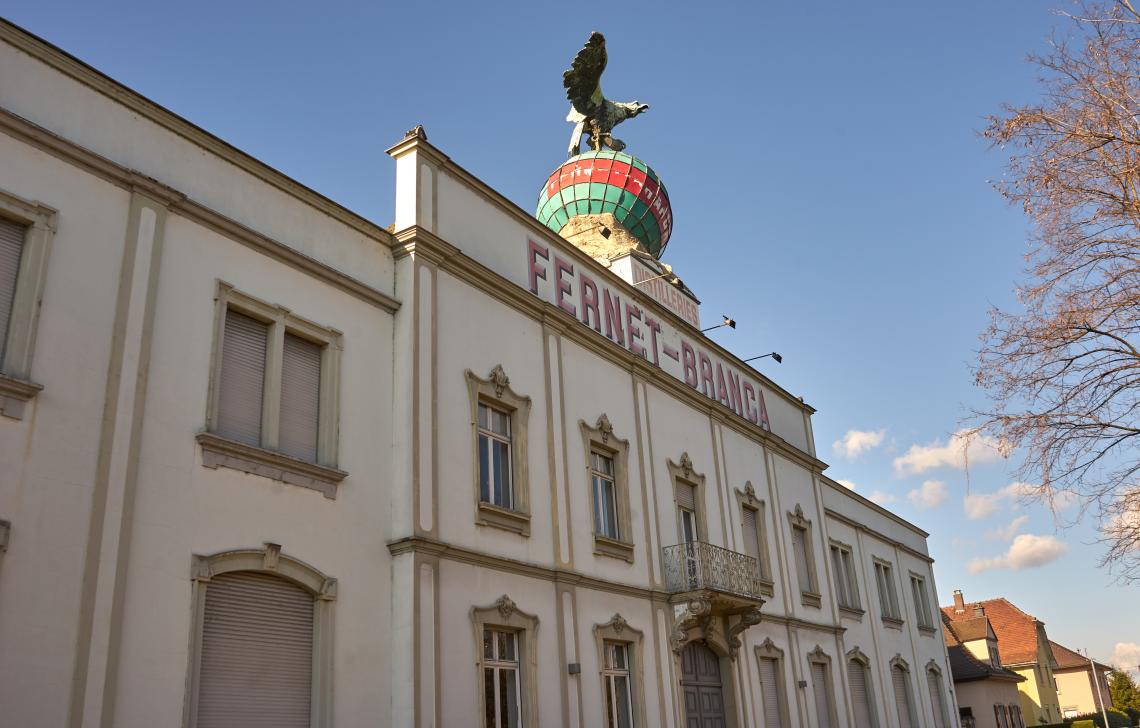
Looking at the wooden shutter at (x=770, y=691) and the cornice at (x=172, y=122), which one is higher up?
the cornice at (x=172, y=122)

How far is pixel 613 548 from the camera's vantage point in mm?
17203

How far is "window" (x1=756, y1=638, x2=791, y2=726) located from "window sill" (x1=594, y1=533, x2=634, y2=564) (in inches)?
202

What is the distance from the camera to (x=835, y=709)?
23.7 m

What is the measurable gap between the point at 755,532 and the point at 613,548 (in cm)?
690

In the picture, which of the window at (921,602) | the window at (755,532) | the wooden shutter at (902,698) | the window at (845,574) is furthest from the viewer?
the window at (921,602)

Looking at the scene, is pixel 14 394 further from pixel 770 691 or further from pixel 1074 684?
pixel 1074 684

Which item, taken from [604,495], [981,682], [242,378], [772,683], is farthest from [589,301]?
[981,682]

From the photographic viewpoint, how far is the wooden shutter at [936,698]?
1229 inches

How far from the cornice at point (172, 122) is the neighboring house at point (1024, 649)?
151 feet

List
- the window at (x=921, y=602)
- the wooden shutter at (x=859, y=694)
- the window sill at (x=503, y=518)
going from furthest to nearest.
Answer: the window at (x=921, y=602) < the wooden shutter at (x=859, y=694) < the window sill at (x=503, y=518)

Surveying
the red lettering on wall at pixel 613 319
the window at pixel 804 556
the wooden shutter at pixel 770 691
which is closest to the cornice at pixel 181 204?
the red lettering on wall at pixel 613 319

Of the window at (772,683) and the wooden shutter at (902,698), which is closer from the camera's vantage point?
the window at (772,683)

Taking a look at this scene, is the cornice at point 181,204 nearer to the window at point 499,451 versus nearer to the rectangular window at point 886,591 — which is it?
the window at point 499,451

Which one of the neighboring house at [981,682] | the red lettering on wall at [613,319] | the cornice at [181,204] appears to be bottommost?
the neighboring house at [981,682]
